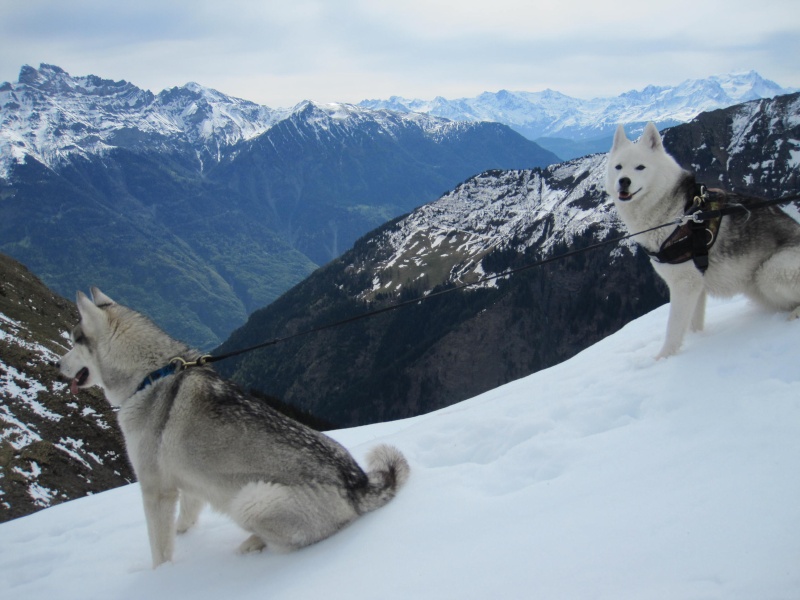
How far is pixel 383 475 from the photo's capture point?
22.9 ft

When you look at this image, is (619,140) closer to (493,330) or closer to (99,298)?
(99,298)

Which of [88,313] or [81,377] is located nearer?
[88,313]

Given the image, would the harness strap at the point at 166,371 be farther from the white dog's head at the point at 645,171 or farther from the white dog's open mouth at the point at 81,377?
the white dog's head at the point at 645,171

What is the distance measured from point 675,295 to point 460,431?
3730 millimetres

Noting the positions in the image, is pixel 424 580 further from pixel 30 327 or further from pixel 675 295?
pixel 30 327

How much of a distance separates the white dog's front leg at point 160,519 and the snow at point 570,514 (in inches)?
7.4

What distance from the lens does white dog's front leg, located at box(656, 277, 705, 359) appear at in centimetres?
779

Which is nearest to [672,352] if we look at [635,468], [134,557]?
[635,468]

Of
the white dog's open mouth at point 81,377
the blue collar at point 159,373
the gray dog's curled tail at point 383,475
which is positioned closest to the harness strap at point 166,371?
the blue collar at point 159,373

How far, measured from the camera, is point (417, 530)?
5793mm

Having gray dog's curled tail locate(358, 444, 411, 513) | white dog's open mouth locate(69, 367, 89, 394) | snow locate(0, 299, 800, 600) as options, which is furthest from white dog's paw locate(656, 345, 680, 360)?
white dog's open mouth locate(69, 367, 89, 394)

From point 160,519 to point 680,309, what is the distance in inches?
296

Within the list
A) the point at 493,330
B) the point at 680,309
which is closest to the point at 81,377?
the point at 680,309

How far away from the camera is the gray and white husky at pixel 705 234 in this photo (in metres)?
7.48
